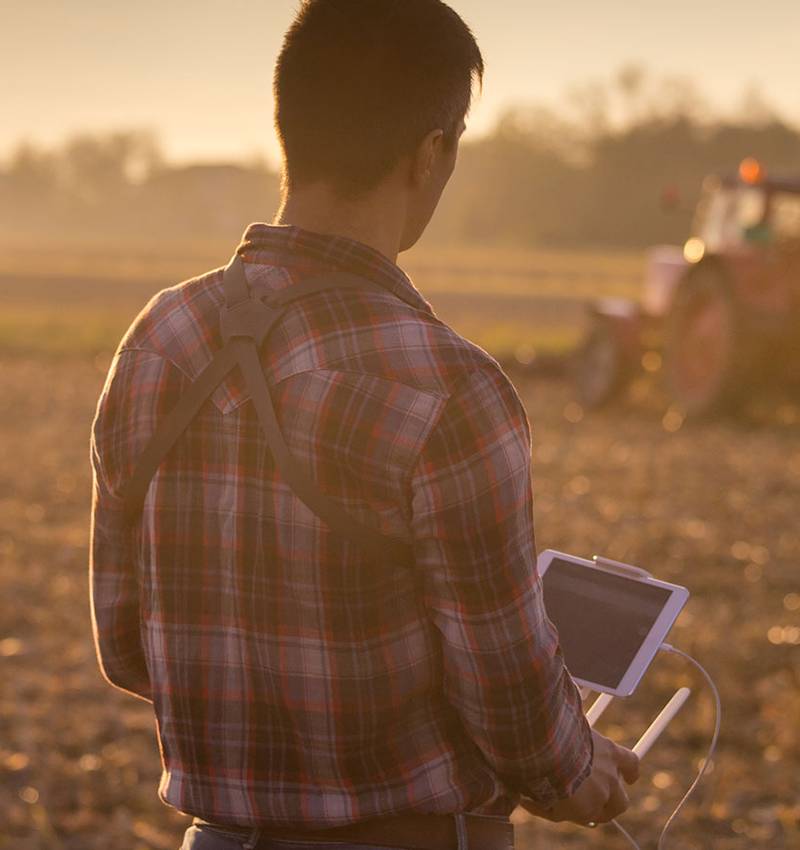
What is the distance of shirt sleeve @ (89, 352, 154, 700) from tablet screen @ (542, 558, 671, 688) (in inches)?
20.8

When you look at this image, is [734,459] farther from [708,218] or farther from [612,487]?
[708,218]

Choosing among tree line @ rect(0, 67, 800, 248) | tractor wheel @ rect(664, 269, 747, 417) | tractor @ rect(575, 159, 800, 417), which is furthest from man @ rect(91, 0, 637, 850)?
tree line @ rect(0, 67, 800, 248)

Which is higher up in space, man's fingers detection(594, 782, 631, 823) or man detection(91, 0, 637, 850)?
man detection(91, 0, 637, 850)

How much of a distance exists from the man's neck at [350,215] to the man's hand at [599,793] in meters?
0.58

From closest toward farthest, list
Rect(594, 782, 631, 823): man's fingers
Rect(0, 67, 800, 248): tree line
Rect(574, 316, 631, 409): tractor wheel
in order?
Rect(594, 782, 631, 823): man's fingers
Rect(574, 316, 631, 409): tractor wheel
Rect(0, 67, 800, 248): tree line

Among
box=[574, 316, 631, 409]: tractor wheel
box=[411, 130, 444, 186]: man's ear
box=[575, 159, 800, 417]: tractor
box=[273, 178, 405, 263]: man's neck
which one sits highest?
box=[411, 130, 444, 186]: man's ear

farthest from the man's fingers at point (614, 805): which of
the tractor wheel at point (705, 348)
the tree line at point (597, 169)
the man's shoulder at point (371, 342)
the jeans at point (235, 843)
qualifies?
the tree line at point (597, 169)

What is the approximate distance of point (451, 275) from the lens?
131 ft

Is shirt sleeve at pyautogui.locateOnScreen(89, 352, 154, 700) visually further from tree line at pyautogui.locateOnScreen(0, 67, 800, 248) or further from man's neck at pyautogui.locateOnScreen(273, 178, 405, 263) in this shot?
tree line at pyautogui.locateOnScreen(0, 67, 800, 248)

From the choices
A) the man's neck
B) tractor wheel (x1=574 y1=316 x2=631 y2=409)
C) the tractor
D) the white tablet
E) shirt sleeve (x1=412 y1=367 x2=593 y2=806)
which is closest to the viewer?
shirt sleeve (x1=412 y1=367 x2=593 y2=806)

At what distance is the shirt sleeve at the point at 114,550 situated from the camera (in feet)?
4.47

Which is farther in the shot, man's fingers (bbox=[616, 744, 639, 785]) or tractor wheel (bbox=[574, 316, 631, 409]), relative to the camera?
tractor wheel (bbox=[574, 316, 631, 409])

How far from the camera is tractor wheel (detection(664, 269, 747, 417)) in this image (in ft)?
32.8

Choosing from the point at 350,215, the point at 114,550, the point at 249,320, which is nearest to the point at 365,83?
the point at 350,215
